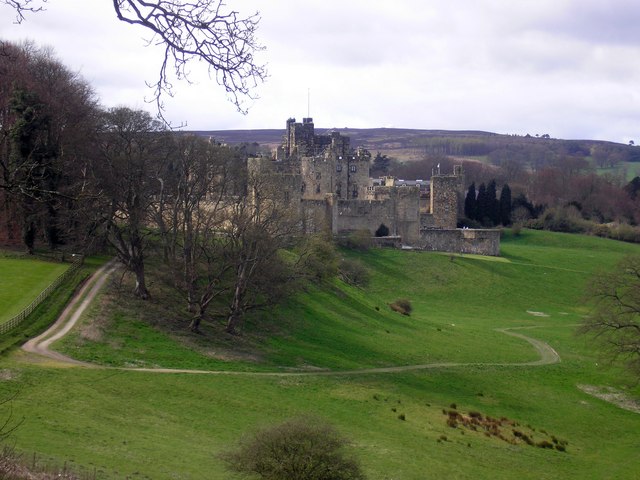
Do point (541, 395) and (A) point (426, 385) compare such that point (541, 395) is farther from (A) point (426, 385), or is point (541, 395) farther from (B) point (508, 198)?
(B) point (508, 198)

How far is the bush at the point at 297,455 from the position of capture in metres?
18.6

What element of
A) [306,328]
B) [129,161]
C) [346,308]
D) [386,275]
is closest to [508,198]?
[386,275]

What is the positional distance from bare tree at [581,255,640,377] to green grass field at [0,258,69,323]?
982 inches

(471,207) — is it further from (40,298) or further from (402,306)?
(40,298)

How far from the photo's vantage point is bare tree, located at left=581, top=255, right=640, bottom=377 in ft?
127

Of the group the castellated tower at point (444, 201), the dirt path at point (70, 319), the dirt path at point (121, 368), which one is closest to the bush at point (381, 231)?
the castellated tower at point (444, 201)

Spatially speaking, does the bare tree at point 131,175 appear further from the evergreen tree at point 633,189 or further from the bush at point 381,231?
the evergreen tree at point 633,189

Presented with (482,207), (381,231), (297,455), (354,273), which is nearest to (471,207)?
(482,207)

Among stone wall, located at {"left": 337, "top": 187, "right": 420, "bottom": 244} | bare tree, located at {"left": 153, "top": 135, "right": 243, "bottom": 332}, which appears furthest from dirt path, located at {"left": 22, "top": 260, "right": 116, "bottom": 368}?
stone wall, located at {"left": 337, "top": 187, "right": 420, "bottom": 244}

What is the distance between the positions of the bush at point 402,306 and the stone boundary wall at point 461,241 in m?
19.6

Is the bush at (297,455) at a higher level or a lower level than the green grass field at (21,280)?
lower

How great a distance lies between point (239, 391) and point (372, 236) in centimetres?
4430

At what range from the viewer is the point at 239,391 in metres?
29.3

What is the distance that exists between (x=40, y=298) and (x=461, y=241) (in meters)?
48.8
